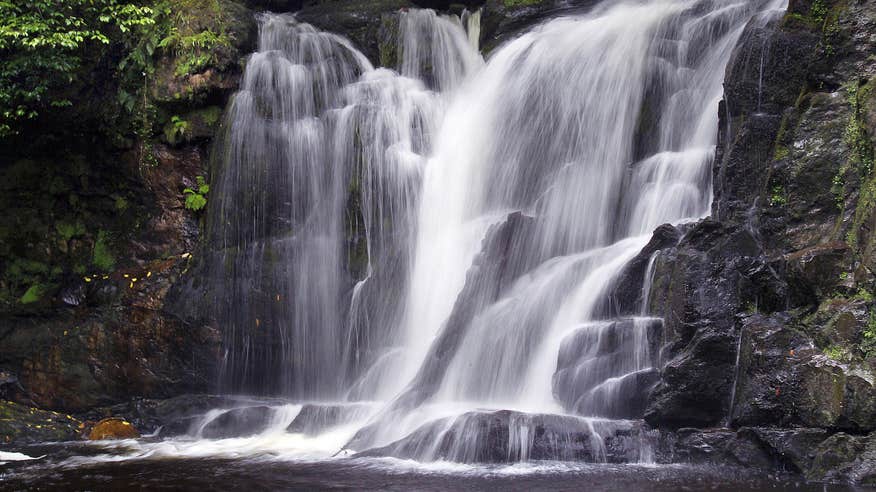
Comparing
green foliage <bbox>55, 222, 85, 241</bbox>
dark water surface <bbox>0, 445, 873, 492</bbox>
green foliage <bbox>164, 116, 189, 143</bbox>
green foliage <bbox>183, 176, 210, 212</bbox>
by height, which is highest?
green foliage <bbox>164, 116, 189, 143</bbox>

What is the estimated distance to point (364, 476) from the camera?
7031 mm

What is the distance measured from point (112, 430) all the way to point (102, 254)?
10.4 ft

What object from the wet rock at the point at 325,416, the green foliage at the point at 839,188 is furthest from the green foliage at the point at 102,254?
the green foliage at the point at 839,188

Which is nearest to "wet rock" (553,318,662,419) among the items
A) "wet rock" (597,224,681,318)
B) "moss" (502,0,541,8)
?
"wet rock" (597,224,681,318)

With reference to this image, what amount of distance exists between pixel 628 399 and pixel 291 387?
17.1 feet

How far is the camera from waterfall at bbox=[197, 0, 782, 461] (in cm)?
920

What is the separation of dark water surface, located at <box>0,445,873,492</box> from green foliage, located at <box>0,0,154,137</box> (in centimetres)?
617

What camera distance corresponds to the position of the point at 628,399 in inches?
298

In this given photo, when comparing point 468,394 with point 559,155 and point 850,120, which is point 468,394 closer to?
point 559,155

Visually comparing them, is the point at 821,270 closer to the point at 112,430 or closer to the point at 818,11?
the point at 818,11

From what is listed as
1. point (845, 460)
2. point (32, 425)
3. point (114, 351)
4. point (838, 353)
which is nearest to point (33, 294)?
point (114, 351)

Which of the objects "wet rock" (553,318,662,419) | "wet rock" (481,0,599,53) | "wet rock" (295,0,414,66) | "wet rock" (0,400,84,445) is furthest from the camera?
"wet rock" (295,0,414,66)

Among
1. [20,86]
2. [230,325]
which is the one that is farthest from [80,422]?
[20,86]

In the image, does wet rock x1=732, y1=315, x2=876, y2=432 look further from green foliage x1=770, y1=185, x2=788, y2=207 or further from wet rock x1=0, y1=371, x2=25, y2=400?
wet rock x1=0, y1=371, x2=25, y2=400
